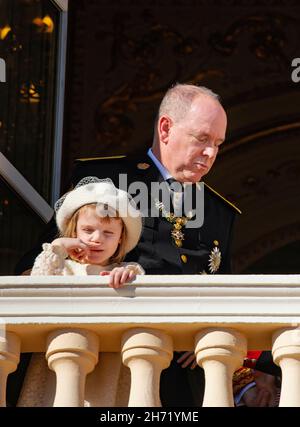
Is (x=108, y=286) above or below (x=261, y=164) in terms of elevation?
below

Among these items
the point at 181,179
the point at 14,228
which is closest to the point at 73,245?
the point at 181,179

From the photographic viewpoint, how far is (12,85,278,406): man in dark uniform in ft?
15.2

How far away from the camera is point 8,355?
3875 millimetres

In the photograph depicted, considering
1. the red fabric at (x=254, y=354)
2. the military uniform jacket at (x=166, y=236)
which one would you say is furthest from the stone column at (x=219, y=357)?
the military uniform jacket at (x=166, y=236)

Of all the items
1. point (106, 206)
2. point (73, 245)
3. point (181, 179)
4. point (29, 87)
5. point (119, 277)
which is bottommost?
point (119, 277)

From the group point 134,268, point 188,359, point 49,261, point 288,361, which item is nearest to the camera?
point 288,361

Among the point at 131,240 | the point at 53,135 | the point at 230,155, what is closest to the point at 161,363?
the point at 131,240

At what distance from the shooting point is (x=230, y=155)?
7.47 metres

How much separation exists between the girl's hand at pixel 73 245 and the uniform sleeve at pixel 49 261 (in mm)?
11

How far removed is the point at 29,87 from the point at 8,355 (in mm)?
1861

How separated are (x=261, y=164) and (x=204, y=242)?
2.73 m

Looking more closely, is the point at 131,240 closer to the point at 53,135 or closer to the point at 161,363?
the point at 161,363

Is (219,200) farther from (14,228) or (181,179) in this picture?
(14,228)
